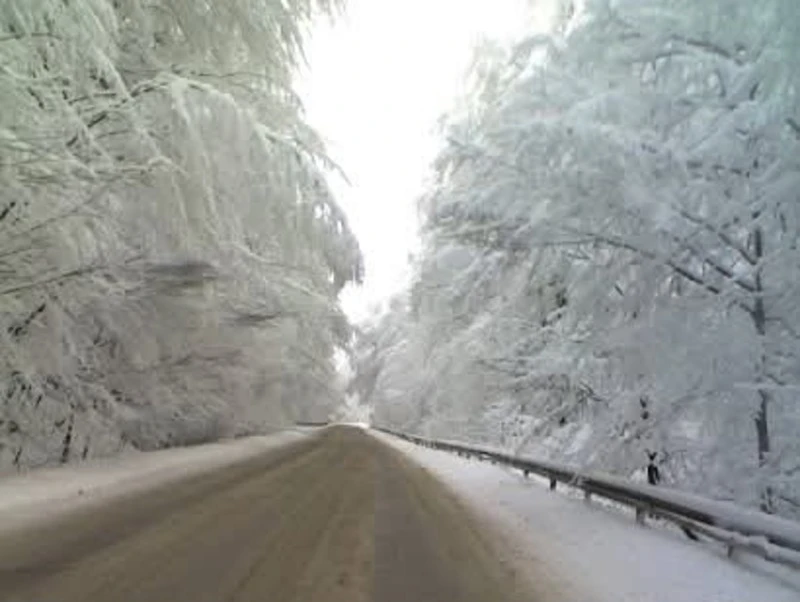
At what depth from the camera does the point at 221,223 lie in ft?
39.7

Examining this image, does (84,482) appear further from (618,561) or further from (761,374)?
(761,374)

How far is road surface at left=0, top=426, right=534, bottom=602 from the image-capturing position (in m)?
7.68

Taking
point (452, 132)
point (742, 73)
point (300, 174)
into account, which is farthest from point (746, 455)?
point (300, 174)

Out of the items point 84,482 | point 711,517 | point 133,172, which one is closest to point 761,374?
point 711,517

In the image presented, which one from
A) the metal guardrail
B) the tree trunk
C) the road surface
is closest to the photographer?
the road surface

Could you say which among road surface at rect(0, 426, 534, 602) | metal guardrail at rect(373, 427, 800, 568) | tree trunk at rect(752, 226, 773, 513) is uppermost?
tree trunk at rect(752, 226, 773, 513)

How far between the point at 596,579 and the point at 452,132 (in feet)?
19.4

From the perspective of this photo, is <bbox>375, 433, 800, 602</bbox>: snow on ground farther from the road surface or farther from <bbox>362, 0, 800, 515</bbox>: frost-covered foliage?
<bbox>362, 0, 800, 515</bbox>: frost-covered foliage

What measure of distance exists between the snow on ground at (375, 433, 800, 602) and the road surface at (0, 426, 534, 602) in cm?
51

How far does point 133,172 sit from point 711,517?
24.0 ft

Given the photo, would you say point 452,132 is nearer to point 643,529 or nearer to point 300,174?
point 300,174

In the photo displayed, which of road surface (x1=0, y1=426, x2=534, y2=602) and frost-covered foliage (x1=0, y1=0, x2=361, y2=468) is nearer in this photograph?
road surface (x1=0, y1=426, x2=534, y2=602)

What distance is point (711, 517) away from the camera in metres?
10.2

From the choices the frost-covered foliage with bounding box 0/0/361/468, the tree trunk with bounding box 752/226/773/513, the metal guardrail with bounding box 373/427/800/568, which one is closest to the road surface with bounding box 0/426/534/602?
the metal guardrail with bounding box 373/427/800/568
